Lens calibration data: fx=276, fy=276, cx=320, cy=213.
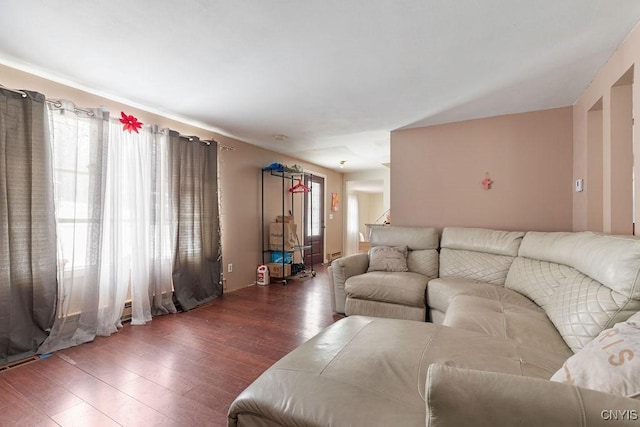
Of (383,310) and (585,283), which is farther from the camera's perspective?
(383,310)

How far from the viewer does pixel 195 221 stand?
11.1 ft

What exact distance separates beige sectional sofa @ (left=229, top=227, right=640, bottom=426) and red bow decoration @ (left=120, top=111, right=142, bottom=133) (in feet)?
8.85

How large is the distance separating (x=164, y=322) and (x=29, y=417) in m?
1.33

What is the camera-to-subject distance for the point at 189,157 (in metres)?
3.32

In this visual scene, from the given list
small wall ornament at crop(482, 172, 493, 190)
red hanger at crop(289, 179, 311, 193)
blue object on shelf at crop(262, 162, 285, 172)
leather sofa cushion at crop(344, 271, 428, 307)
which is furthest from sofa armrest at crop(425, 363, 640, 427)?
red hanger at crop(289, 179, 311, 193)

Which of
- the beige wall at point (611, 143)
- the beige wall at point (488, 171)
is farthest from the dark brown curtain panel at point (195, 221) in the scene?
the beige wall at point (611, 143)

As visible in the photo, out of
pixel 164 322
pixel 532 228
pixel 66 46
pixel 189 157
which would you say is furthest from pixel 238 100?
pixel 532 228

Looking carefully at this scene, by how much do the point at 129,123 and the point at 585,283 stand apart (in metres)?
3.73

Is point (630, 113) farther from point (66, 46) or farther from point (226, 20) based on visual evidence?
point (66, 46)

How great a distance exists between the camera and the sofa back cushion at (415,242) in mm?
3049

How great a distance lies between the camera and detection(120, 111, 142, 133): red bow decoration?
265 centimetres

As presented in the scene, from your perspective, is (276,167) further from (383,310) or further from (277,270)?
(383,310)

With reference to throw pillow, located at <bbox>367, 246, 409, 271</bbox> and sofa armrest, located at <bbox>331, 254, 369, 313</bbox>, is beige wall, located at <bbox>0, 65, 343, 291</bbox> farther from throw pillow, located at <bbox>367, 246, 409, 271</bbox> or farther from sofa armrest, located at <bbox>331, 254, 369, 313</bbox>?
throw pillow, located at <bbox>367, 246, 409, 271</bbox>

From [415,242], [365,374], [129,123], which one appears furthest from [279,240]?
[365,374]
